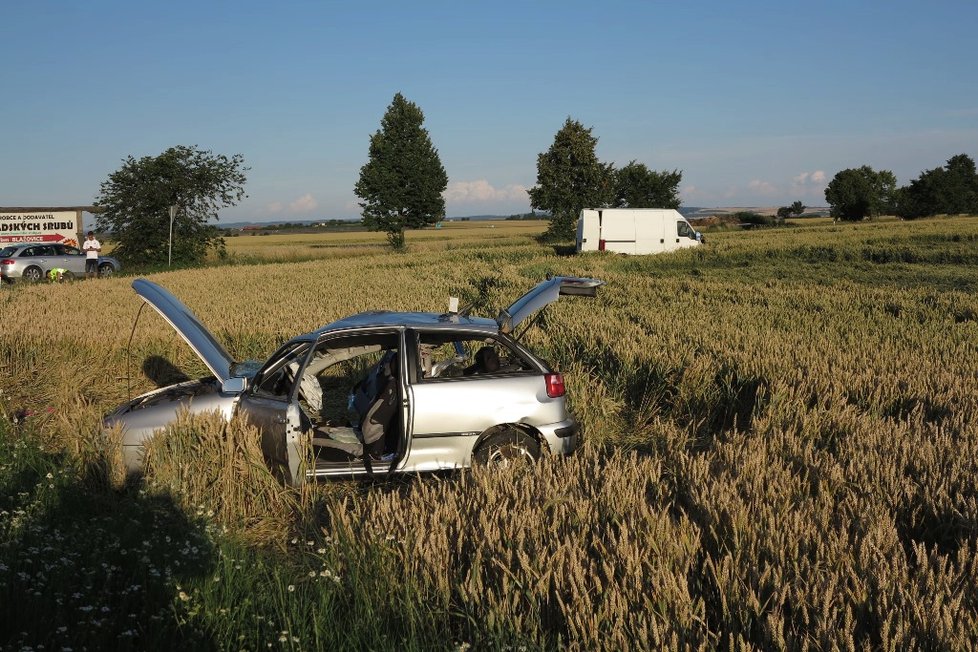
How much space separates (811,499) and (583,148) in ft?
201

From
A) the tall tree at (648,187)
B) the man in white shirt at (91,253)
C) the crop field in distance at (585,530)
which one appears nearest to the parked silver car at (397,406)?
the crop field in distance at (585,530)

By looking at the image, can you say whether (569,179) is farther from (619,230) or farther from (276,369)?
(276,369)

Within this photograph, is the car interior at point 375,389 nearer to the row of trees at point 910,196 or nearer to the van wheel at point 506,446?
the van wheel at point 506,446

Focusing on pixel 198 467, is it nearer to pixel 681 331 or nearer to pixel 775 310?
pixel 681 331

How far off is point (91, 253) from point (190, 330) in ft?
94.8

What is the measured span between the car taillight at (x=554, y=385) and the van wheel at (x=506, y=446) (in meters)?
0.40

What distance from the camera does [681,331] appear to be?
1239cm

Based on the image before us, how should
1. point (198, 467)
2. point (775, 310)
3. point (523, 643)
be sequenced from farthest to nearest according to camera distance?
point (775, 310), point (198, 467), point (523, 643)

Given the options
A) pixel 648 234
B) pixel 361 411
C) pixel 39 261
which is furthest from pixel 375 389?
pixel 648 234

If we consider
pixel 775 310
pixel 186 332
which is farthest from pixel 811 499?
pixel 775 310

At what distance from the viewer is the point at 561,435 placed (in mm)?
6801

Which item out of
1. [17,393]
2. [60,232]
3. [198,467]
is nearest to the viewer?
[198,467]

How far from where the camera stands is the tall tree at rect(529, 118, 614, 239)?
2500 inches

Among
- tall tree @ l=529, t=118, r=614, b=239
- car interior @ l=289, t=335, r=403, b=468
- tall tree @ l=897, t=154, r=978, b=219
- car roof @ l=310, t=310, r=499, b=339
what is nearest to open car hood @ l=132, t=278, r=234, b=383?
car interior @ l=289, t=335, r=403, b=468
